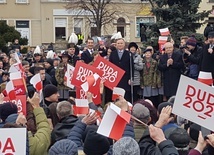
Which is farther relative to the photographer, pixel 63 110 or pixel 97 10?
pixel 97 10

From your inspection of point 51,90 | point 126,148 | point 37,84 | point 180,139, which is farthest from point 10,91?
point 126,148

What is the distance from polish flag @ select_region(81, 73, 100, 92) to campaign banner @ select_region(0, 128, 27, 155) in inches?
140

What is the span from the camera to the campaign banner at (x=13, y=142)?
4.65 meters

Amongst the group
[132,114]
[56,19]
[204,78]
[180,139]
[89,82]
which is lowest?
[180,139]

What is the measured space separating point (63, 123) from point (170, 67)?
6.12 meters

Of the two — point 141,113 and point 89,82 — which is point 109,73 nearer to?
point 89,82

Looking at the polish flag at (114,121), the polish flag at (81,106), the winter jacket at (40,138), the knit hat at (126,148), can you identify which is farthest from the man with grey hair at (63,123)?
the knit hat at (126,148)

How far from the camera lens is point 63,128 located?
6207 millimetres

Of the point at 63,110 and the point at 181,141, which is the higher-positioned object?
the point at 63,110

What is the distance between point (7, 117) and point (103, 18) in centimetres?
4350

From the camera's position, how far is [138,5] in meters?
55.2

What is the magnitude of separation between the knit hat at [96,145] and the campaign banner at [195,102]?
2.38 ft

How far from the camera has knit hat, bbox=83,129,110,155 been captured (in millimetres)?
4668

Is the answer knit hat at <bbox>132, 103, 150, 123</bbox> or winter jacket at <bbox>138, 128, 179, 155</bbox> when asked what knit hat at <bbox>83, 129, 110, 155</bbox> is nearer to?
winter jacket at <bbox>138, 128, 179, 155</bbox>
